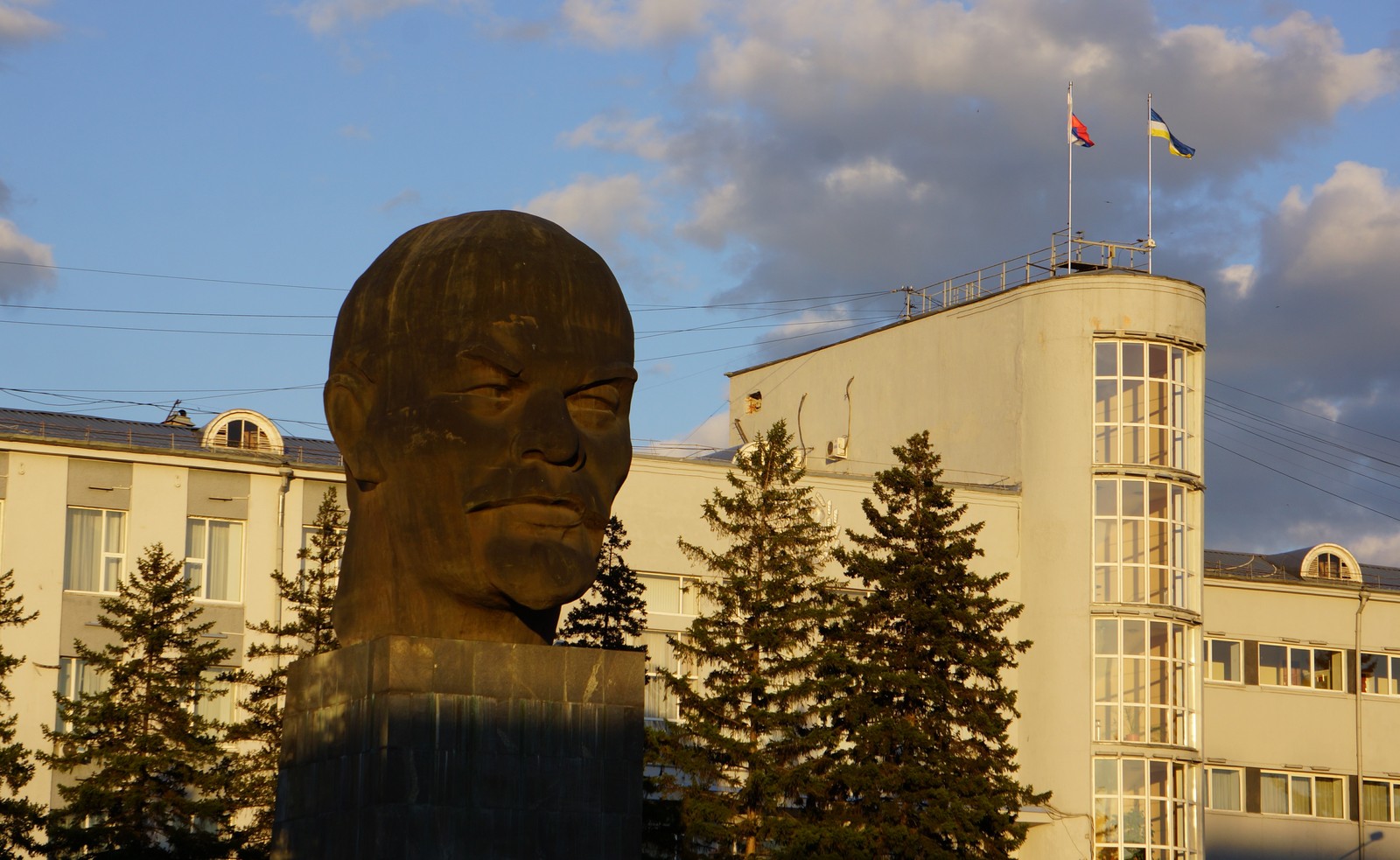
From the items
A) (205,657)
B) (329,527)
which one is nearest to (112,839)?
(205,657)

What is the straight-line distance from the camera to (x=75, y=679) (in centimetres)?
4200

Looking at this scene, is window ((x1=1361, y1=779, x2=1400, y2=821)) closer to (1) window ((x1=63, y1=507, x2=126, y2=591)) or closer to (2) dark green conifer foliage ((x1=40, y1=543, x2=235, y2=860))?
(1) window ((x1=63, y1=507, x2=126, y2=591))

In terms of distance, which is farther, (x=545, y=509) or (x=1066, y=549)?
(x=1066, y=549)

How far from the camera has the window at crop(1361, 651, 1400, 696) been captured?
5528 centimetres

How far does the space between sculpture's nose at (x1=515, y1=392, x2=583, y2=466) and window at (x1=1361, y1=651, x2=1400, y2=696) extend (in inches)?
1705

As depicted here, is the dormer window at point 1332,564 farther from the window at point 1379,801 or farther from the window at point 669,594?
the window at point 669,594

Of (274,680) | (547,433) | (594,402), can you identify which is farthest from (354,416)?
(274,680)

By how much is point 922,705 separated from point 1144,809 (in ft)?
49.3

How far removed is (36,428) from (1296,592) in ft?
105

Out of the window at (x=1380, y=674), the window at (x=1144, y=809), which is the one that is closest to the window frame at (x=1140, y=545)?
the window at (x=1144, y=809)

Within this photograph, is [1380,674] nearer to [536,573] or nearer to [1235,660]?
[1235,660]

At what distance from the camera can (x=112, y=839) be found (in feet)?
105

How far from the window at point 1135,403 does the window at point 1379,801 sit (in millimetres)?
12703

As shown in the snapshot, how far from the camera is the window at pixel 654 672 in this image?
1764 inches
